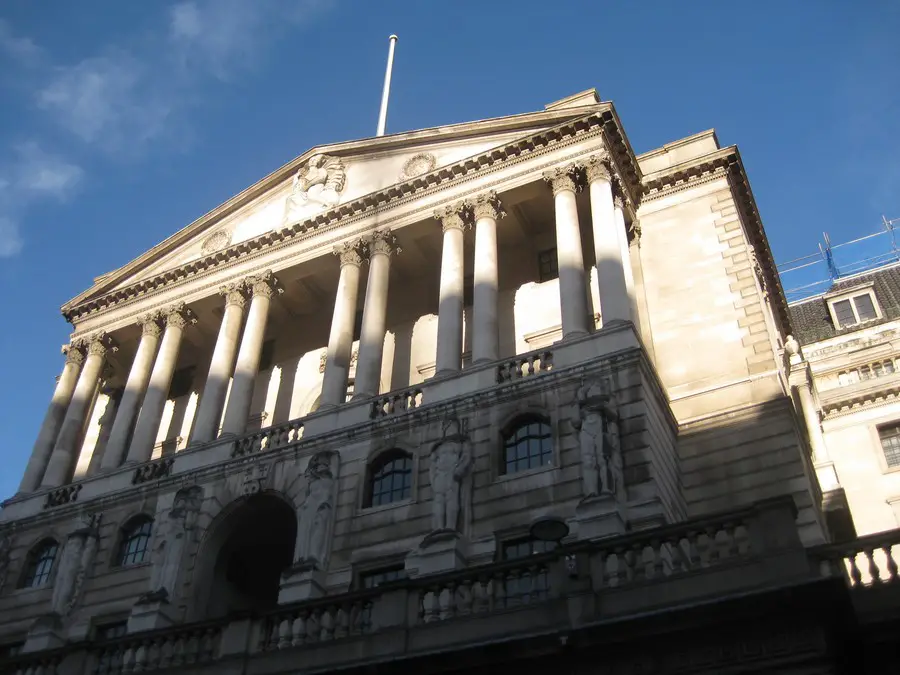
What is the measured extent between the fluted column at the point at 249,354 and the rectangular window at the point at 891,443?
2728cm

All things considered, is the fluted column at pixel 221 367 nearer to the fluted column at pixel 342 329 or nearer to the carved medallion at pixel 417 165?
the fluted column at pixel 342 329

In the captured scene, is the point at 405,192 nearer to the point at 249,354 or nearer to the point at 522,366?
the point at 249,354

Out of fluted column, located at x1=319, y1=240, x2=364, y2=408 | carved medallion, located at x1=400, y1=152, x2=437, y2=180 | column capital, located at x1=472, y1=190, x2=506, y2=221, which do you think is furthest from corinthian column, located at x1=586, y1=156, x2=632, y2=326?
fluted column, located at x1=319, y1=240, x2=364, y2=408

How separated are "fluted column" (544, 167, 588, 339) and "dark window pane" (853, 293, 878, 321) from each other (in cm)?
2790

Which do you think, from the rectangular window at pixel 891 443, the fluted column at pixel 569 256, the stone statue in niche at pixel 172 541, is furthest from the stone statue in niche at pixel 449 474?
the rectangular window at pixel 891 443

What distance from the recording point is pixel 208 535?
30.2m

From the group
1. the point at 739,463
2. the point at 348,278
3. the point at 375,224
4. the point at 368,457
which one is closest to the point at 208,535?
the point at 368,457

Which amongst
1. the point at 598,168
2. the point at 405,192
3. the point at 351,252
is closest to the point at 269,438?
the point at 351,252

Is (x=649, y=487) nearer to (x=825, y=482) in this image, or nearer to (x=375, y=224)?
(x=825, y=482)

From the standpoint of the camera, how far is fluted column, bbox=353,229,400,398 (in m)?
32.1

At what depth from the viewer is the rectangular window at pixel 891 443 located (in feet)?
142

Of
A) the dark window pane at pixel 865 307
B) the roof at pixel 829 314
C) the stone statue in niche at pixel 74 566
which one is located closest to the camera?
the stone statue in niche at pixel 74 566

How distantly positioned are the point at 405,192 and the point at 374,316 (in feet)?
18.4

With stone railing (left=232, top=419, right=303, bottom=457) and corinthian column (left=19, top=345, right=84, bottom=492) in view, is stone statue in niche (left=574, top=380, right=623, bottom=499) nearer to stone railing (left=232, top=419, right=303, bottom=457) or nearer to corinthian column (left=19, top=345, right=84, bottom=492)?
stone railing (left=232, top=419, right=303, bottom=457)
